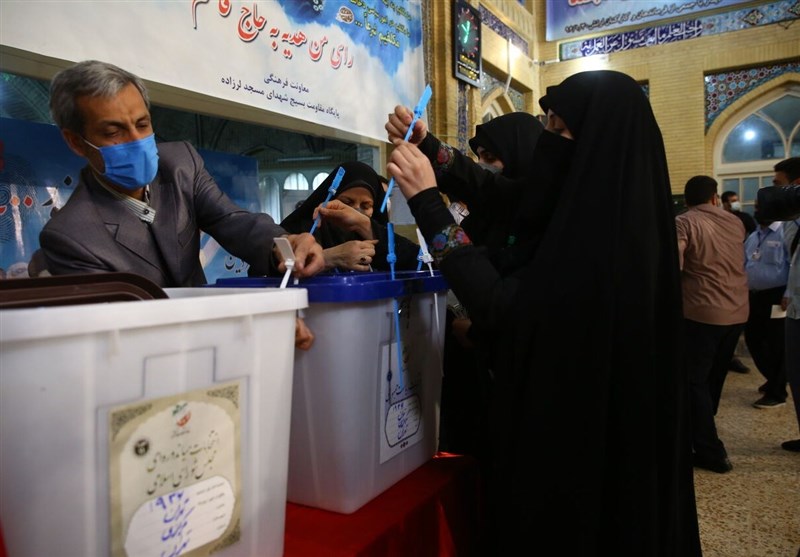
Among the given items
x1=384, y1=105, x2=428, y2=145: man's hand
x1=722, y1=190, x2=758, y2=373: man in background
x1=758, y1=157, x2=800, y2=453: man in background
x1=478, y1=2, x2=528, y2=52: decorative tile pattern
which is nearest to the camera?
x1=384, y1=105, x2=428, y2=145: man's hand

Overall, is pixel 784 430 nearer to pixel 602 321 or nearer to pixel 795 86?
pixel 602 321

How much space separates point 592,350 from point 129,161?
900mm

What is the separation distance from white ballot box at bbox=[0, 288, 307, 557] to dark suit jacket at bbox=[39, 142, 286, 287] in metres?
0.45

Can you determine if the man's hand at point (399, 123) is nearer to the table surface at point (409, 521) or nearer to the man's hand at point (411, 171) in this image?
the man's hand at point (411, 171)

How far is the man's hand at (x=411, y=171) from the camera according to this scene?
1035 millimetres

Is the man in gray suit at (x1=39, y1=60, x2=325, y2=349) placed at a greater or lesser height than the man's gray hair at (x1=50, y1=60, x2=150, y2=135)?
lesser

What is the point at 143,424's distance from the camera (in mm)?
567

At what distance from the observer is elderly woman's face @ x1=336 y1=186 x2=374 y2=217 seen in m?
1.90

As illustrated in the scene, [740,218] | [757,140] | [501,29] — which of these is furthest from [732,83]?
[740,218]

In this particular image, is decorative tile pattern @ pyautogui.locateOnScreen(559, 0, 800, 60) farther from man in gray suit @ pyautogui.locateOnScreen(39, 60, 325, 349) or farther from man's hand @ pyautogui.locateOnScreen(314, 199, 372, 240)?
man in gray suit @ pyautogui.locateOnScreen(39, 60, 325, 349)

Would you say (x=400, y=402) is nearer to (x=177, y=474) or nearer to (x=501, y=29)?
(x=177, y=474)

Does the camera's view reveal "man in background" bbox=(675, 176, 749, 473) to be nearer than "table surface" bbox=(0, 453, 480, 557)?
No

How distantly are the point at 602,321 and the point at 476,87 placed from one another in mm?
4783

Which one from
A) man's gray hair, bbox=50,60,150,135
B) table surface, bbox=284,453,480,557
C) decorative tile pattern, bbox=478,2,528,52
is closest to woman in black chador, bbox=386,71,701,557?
table surface, bbox=284,453,480,557
